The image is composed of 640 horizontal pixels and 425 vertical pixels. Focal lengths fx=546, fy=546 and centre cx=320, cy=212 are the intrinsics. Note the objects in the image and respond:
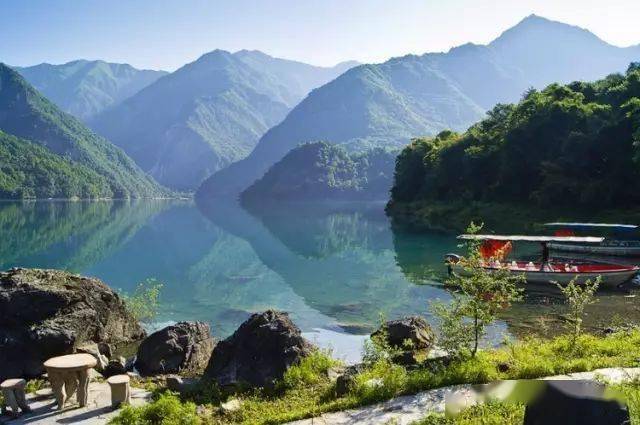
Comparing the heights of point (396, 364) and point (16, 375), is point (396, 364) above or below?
above

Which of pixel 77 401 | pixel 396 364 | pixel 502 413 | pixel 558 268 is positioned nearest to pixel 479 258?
pixel 396 364

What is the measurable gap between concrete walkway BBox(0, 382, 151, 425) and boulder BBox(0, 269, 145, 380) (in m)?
2.93

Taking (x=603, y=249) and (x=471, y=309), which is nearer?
(x=471, y=309)

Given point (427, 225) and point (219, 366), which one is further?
point (427, 225)

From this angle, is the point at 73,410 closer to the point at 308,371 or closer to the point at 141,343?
the point at 308,371

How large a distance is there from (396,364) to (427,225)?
217ft

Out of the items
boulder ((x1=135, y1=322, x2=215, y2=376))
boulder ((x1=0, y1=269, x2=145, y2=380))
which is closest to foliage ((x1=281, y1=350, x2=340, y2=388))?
boulder ((x1=135, y1=322, x2=215, y2=376))

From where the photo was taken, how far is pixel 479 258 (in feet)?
44.0

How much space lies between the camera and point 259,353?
13.4 m

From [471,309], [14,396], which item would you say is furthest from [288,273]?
[14,396]

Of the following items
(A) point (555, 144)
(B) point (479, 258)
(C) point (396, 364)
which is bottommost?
(C) point (396, 364)

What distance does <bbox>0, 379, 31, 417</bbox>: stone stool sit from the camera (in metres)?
11.1

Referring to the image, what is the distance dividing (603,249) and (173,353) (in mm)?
38789

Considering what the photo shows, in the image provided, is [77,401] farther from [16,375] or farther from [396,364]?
[396,364]
